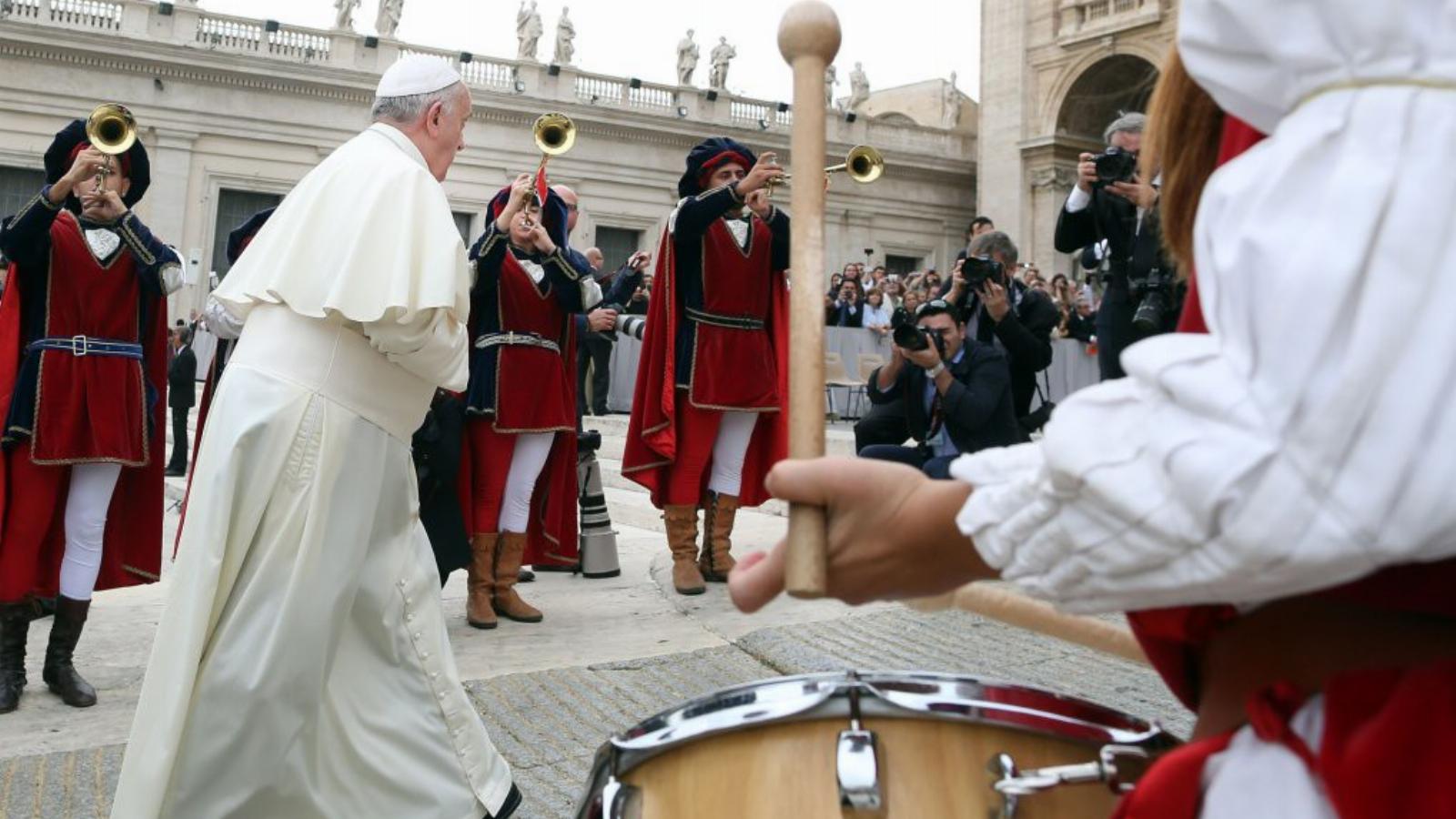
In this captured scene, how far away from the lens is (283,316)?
2.57m

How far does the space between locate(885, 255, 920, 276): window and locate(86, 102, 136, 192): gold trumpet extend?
2633cm

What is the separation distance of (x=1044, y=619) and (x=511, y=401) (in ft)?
12.3

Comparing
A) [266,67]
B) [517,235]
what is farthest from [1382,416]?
[266,67]

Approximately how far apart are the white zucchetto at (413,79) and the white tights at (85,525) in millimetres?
1824

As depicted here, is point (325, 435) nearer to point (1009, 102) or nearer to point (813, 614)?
point (813, 614)

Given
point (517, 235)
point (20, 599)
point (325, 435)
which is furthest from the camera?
point (517, 235)

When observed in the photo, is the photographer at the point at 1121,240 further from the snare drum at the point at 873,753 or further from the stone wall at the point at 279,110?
the stone wall at the point at 279,110

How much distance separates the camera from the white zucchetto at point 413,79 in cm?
294

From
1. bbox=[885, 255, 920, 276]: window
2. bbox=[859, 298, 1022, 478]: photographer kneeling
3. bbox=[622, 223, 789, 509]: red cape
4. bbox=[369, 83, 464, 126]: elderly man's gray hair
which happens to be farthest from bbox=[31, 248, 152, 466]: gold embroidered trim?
bbox=[885, 255, 920, 276]: window

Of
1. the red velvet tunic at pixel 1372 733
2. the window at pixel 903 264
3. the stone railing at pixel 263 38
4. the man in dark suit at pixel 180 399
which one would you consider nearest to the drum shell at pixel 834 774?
the red velvet tunic at pixel 1372 733

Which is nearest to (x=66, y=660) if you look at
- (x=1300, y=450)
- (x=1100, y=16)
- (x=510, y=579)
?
(x=510, y=579)

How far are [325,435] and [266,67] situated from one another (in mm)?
23140

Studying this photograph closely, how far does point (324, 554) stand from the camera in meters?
2.43

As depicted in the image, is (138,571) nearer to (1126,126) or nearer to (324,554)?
(324,554)
